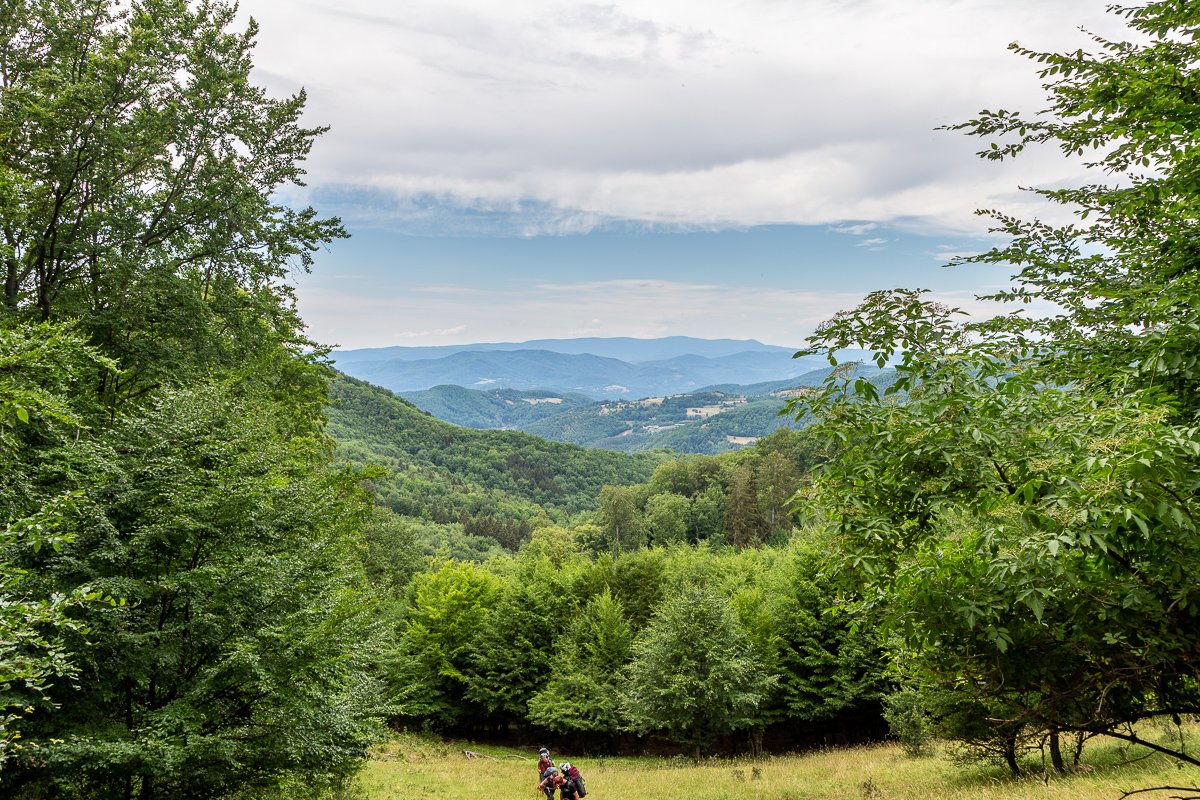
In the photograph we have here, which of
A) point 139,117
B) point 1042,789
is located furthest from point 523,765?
point 139,117

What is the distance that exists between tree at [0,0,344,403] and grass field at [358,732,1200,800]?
11407 millimetres

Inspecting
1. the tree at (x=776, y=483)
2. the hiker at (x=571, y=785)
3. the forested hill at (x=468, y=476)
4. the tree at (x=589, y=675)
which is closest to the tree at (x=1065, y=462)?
the hiker at (x=571, y=785)

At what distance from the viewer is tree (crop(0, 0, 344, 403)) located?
11.8 m

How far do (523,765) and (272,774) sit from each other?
2003 centimetres

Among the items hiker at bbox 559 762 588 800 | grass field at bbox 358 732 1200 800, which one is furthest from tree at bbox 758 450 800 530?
hiker at bbox 559 762 588 800

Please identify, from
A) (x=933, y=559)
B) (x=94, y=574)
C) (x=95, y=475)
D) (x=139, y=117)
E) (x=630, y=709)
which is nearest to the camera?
(x=933, y=559)

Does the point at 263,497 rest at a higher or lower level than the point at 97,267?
lower

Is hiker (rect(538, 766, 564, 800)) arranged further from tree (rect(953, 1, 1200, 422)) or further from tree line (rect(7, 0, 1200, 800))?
tree (rect(953, 1, 1200, 422))

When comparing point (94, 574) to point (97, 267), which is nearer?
point (94, 574)

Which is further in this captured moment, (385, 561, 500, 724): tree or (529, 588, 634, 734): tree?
(385, 561, 500, 724): tree

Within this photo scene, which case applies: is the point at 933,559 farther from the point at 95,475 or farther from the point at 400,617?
the point at 400,617

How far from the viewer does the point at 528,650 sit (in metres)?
36.1

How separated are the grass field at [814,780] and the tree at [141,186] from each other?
37.4 ft

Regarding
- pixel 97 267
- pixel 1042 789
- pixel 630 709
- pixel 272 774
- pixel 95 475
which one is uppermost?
pixel 97 267
